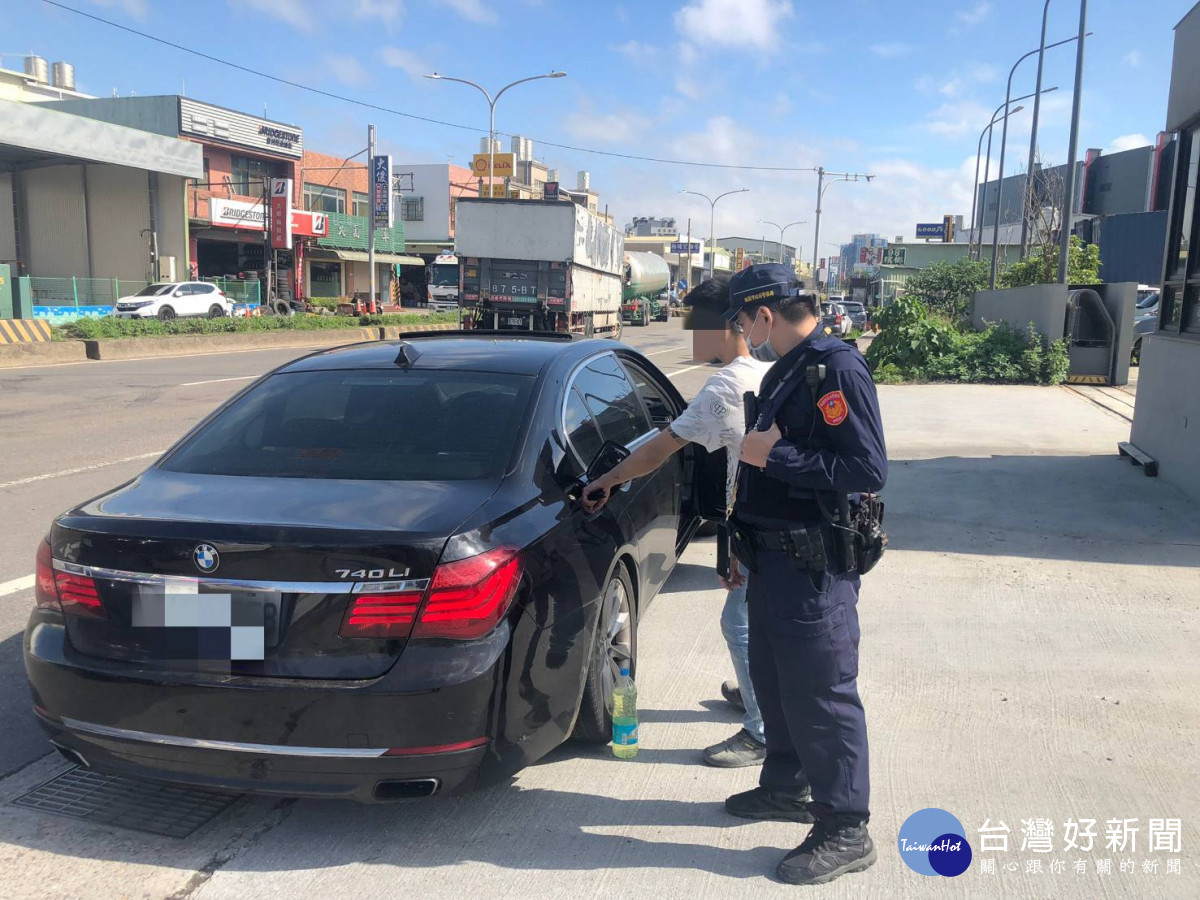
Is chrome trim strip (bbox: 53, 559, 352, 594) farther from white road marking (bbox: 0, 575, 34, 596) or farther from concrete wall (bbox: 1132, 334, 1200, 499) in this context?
concrete wall (bbox: 1132, 334, 1200, 499)

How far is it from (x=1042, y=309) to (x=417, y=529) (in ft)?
58.4

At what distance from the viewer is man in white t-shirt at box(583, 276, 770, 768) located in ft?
10.1

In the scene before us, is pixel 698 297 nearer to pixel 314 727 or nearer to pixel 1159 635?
pixel 314 727

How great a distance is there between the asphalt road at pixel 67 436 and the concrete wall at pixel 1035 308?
6565mm

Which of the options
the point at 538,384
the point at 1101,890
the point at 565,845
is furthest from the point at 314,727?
the point at 1101,890

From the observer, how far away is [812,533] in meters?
2.70

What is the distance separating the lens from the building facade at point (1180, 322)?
7.80m

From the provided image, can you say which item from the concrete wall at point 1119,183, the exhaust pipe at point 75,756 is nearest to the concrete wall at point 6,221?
the exhaust pipe at point 75,756

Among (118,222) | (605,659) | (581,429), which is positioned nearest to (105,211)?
(118,222)

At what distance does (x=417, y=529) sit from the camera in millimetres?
2680

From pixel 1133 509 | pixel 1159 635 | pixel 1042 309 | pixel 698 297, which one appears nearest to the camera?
pixel 698 297

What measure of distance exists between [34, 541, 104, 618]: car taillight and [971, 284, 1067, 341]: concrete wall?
696 inches

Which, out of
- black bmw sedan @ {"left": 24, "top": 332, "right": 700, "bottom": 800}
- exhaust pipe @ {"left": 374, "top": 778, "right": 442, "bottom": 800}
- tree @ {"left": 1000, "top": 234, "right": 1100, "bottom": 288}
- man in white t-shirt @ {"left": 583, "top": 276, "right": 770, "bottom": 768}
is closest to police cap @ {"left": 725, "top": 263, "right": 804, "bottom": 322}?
man in white t-shirt @ {"left": 583, "top": 276, "right": 770, "bottom": 768}

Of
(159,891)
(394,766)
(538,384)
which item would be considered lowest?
(159,891)
